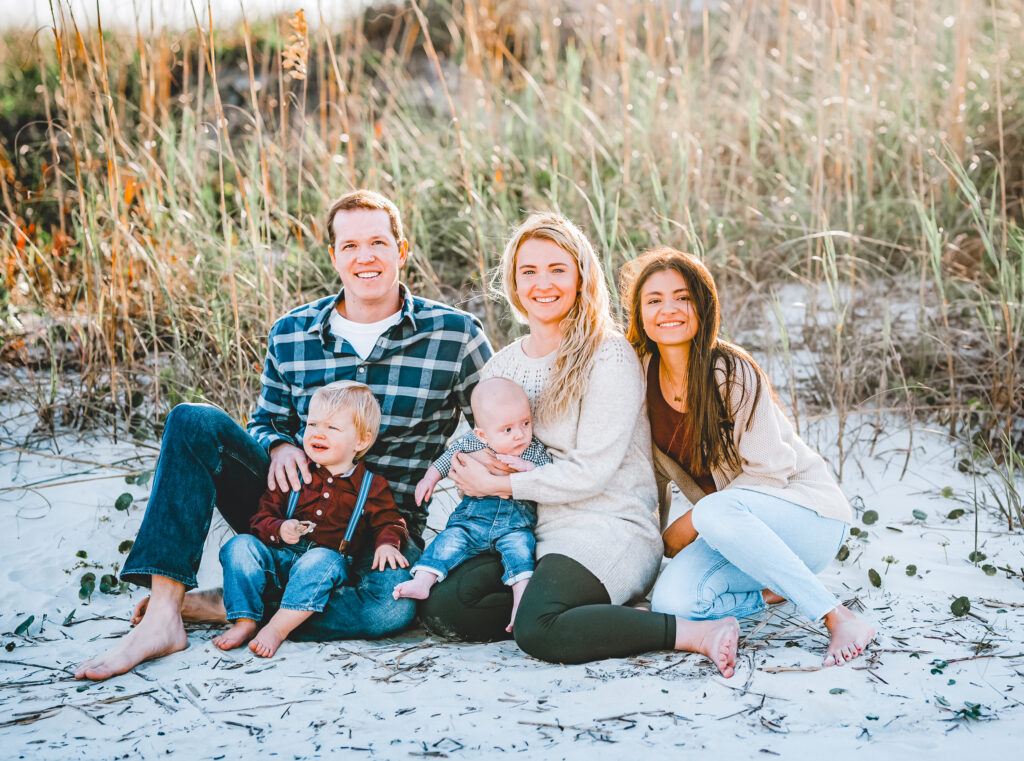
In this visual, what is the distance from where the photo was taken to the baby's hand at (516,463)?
2.52 metres

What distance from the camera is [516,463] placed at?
2520mm

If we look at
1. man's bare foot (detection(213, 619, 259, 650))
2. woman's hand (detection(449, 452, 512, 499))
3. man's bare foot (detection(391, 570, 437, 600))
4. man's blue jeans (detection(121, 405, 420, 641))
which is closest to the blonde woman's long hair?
woman's hand (detection(449, 452, 512, 499))

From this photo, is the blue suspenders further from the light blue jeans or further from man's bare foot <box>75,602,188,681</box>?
the light blue jeans

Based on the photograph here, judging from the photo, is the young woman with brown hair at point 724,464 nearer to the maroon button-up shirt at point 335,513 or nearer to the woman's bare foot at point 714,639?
the woman's bare foot at point 714,639

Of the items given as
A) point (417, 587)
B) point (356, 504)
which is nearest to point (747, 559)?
point (417, 587)

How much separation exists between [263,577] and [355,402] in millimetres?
547

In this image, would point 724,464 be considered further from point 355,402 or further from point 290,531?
point 290,531

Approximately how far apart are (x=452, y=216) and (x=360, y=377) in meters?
2.15

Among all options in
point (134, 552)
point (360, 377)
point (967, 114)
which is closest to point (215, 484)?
point (134, 552)

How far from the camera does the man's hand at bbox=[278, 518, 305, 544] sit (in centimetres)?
251

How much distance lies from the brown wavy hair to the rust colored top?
29mm

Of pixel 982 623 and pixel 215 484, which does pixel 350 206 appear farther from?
pixel 982 623

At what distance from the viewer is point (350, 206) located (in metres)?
2.80

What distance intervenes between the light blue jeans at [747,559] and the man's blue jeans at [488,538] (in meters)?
0.38
